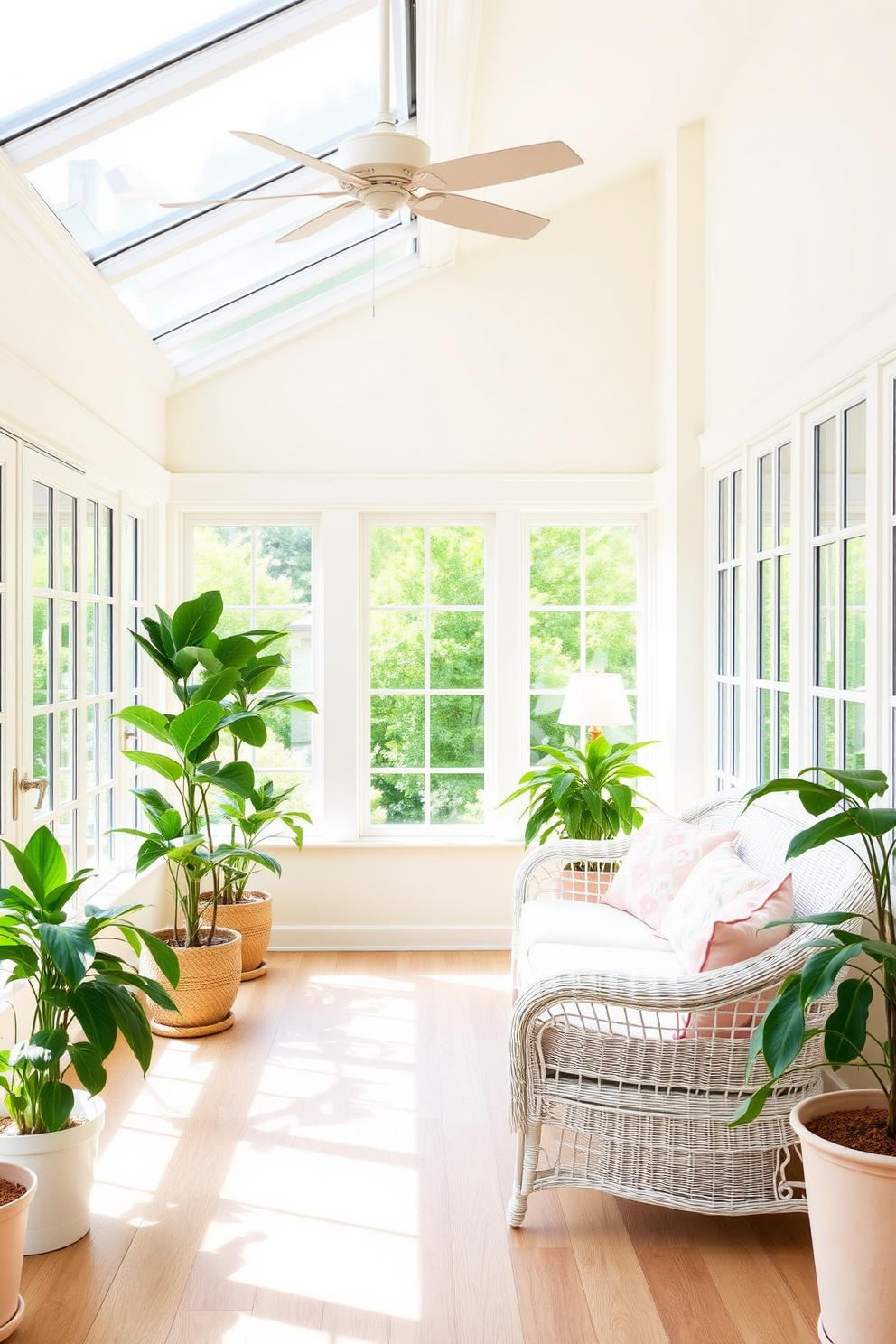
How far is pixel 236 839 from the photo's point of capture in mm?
5180

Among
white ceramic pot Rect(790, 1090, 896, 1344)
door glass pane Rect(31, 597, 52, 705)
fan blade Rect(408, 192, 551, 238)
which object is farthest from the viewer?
door glass pane Rect(31, 597, 52, 705)

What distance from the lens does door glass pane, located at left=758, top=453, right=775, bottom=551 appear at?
387 centimetres

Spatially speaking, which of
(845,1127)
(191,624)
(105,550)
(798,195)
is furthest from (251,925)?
(798,195)

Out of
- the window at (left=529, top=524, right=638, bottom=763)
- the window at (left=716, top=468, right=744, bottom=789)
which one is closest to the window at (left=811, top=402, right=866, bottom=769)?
the window at (left=716, top=468, right=744, bottom=789)

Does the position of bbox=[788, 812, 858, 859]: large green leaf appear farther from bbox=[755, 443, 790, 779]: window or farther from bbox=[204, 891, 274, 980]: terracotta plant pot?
bbox=[204, 891, 274, 980]: terracotta plant pot

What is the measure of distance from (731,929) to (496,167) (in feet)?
6.21

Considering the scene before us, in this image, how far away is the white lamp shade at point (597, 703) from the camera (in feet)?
15.0

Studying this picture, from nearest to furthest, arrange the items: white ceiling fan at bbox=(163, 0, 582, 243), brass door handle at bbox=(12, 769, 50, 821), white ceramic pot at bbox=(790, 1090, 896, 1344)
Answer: white ceramic pot at bbox=(790, 1090, 896, 1344) < white ceiling fan at bbox=(163, 0, 582, 243) < brass door handle at bbox=(12, 769, 50, 821)

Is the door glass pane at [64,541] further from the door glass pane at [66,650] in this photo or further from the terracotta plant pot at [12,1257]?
the terracotta plant pot at [12,1257]

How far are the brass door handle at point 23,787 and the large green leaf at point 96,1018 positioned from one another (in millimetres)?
965

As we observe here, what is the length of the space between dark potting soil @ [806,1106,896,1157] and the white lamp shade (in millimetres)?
2404

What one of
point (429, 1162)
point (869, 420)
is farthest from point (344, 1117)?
point (869, 420)

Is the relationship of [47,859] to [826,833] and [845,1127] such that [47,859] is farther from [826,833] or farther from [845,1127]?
[845,1127]

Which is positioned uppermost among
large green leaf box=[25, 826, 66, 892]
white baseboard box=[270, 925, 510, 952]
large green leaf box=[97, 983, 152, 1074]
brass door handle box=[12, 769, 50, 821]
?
brass door handle box=[12, 769, 50, 821]
